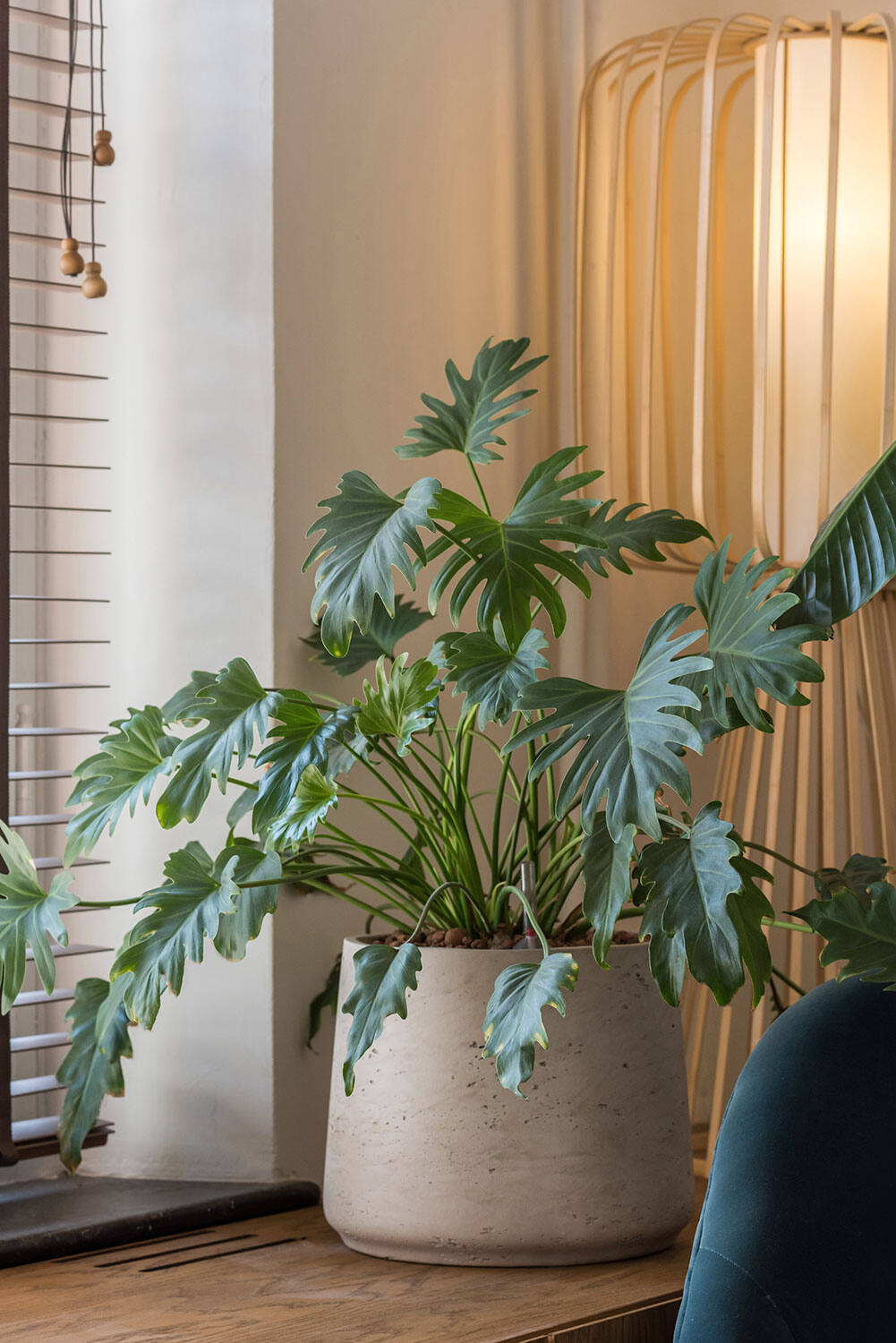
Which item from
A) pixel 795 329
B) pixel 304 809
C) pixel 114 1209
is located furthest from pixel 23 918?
pixel 795 329

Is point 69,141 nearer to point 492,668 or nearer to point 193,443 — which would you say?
point 193,443

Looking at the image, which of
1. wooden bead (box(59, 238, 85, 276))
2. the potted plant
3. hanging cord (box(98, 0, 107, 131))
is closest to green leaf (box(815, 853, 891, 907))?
the potted plant

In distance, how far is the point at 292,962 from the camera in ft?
4.65

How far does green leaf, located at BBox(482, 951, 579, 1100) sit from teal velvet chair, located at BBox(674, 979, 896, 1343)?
0.15 meters

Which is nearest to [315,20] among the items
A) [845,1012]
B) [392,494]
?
[392,494]

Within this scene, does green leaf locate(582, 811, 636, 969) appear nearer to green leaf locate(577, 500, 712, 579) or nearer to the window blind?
green leaf locate(577, 500, 712, 579)

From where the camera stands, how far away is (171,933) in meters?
1.09

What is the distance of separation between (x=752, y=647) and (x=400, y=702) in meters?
0.28

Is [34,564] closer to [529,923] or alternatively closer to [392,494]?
[392,494]

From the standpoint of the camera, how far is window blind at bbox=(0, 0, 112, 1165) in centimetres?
150

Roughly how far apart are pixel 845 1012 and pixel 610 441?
28.4 inches

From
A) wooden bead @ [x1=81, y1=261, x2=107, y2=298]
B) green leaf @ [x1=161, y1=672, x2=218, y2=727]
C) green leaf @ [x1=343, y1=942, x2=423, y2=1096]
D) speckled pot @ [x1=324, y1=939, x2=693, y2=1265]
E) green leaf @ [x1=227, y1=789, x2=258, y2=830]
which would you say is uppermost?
wooden bead @ [x1=81, y1=261, x2=107, y2=298]

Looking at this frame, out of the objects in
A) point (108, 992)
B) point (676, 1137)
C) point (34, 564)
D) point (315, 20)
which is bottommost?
point (676, 1137)

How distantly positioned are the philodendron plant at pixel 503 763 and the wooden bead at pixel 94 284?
38cm
